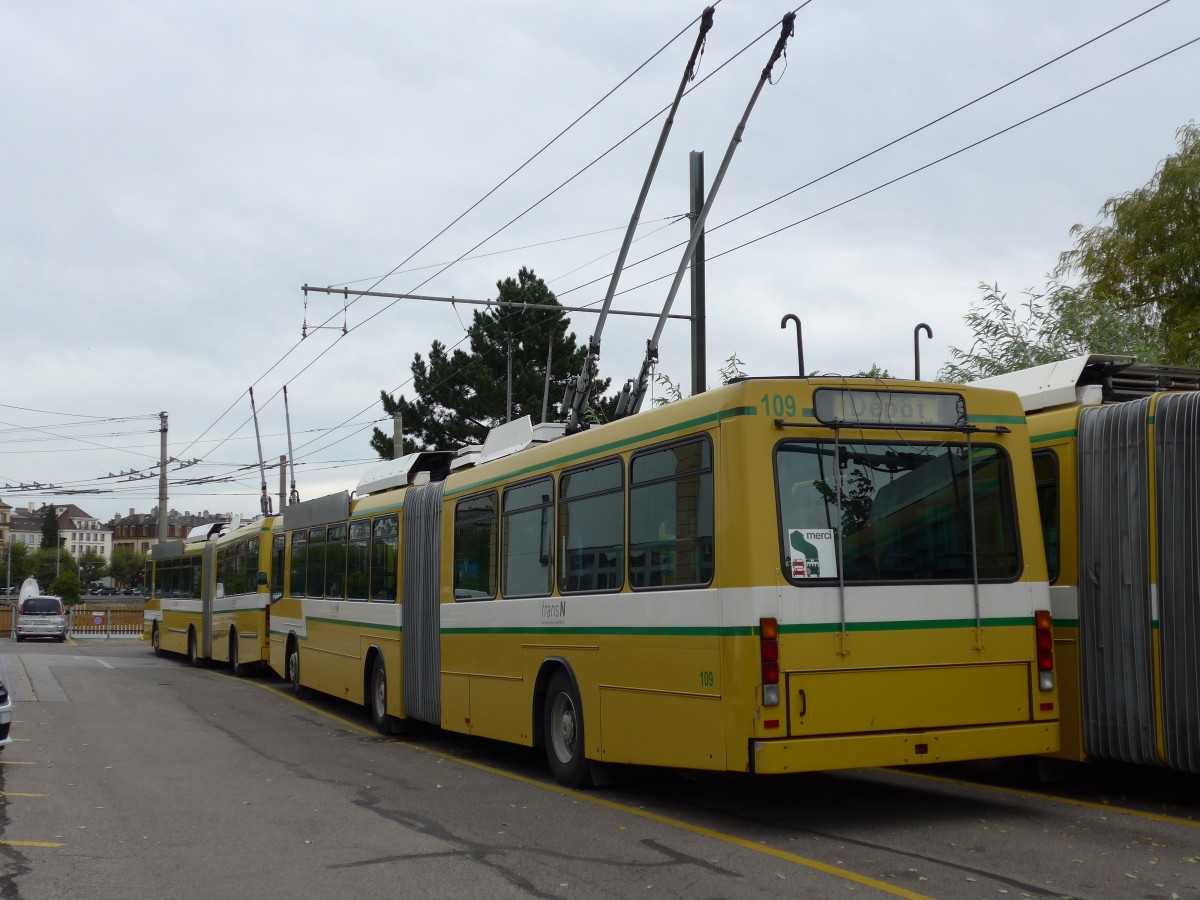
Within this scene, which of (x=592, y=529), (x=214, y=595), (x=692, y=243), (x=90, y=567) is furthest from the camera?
(x=90, y=567)

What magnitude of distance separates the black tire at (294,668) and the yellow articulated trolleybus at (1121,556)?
44.8ft

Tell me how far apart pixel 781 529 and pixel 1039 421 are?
8.86ft

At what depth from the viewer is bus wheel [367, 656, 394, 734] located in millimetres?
15758

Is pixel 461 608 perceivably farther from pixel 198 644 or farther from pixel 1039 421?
pixel 198 644

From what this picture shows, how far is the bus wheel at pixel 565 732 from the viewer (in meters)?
10.6

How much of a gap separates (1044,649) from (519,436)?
18.5ft

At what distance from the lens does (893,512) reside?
888cm

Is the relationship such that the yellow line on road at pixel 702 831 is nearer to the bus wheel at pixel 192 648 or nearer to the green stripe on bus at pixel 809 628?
the green stripe on bus at pixel 809 628

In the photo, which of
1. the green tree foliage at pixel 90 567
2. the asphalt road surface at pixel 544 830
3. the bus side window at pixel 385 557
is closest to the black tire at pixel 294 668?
the bus side window at pixel 385 557

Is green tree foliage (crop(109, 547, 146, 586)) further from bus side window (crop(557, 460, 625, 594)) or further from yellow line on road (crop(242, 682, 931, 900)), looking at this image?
bus side window (crop(557, 460, 625, 594))

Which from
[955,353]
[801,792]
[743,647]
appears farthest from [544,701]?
[955,353]

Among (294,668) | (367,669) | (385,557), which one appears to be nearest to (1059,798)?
(385,557)

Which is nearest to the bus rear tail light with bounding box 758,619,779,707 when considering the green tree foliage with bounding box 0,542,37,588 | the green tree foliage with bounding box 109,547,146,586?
the green tree foliage with bounding box 0,542,37,588

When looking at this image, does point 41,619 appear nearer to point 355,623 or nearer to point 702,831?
point 355,623
